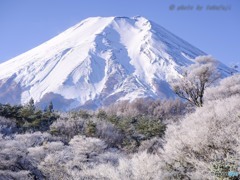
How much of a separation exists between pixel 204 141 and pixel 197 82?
5.81 m

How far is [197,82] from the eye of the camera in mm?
31844

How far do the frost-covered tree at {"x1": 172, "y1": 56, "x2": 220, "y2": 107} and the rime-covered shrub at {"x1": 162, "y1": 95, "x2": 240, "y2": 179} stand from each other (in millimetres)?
1374

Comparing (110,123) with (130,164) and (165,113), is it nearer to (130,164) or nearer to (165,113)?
(130,164)

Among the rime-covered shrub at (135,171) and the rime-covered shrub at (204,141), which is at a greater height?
the rime-covered shrub at (204,141)

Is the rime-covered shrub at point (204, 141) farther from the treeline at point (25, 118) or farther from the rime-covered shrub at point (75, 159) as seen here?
the treeline at point (25, 118)

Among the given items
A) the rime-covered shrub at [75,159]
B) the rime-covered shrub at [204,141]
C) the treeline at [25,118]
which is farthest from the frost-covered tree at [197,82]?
the treeline at [25,118]

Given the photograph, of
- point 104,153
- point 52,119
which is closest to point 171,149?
point 104,153

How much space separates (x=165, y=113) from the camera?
4899 inches

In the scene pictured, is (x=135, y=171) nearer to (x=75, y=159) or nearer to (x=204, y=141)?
(x=204, y=141)

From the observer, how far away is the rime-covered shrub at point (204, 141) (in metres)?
25.9

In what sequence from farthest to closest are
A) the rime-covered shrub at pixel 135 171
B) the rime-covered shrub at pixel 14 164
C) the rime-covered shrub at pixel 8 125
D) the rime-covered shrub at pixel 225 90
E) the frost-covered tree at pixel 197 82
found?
the rime-covered shrub at pixel 8 125, the rime-covered shrub at pixel 225 90, the rime-covered shrub at pixel 135 171, the frost-covered tree at pixel 197 82, the rime-covered shrub at pixel 14 164

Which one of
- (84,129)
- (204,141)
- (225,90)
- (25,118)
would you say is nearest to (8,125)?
(25,118)

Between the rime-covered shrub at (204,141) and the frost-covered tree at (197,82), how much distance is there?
1.37 metres

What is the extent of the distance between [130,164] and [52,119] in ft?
109
